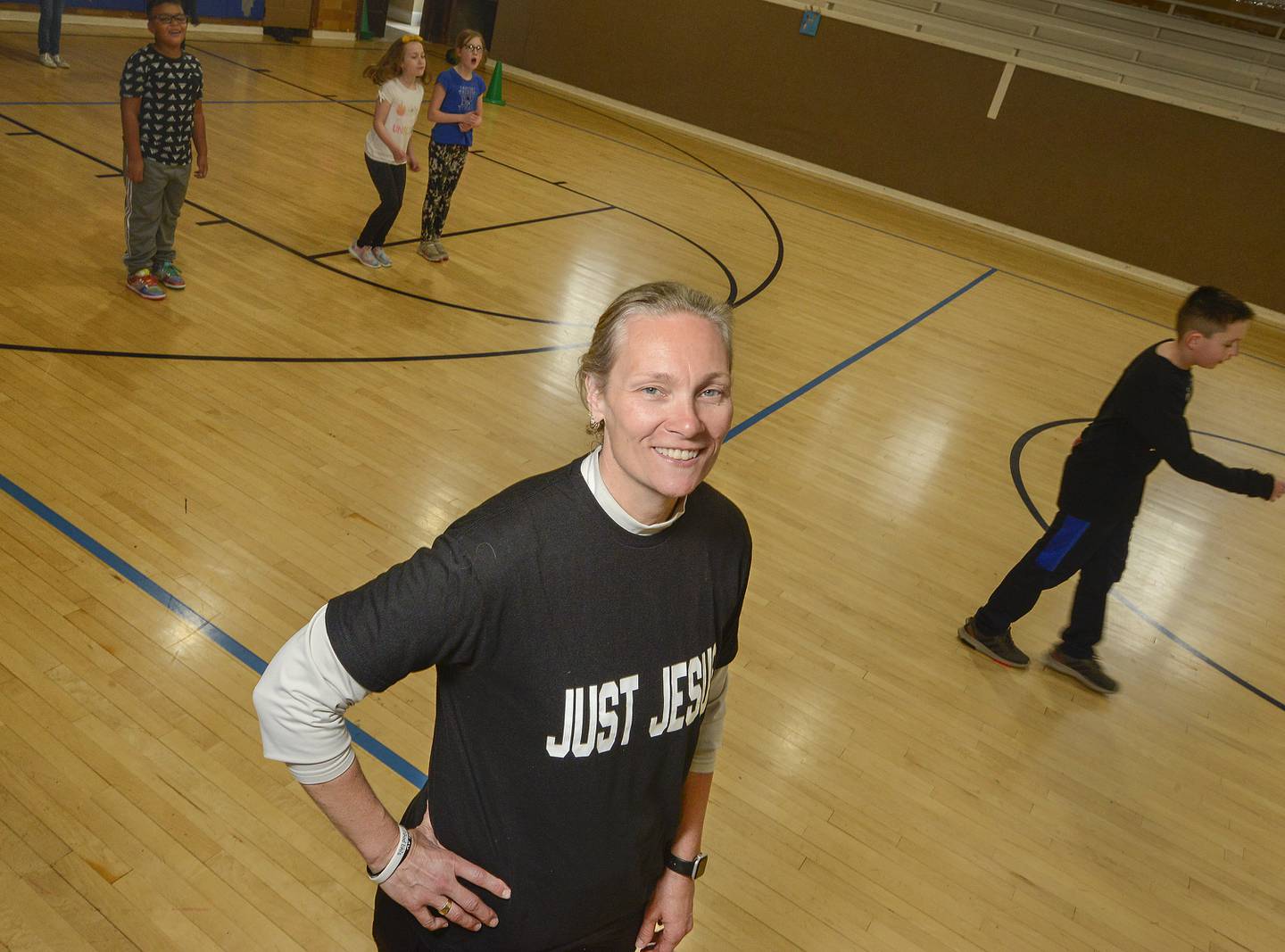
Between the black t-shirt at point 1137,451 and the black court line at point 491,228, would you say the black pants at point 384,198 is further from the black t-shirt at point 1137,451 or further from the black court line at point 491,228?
the black t-shirt at point 1137,451

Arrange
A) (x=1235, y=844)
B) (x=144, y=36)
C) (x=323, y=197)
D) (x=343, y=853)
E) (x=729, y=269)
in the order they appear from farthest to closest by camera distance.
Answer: (x=144, y=36), (x=729, y=269), (x=323, y=197), (x=1235, y=844), (x=343, y=853)

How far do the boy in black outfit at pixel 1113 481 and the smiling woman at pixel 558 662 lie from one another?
9.06 feet

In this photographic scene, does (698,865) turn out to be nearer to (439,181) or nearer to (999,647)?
(999,647)

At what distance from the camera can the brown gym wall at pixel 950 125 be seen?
11461mm

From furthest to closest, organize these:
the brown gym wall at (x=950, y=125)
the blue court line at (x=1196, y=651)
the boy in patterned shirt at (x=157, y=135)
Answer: the brown gym wall at (x=950, y=125) < the boy in patterned shirt at (x=157, y=135) < the blue court line at (x=1196, y=651)

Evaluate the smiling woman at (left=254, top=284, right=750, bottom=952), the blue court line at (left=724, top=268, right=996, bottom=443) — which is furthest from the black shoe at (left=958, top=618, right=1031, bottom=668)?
the smiling woman at (left=254, top=284, right=750, bottom=952)

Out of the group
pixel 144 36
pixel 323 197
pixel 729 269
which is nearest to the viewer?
pixel 323 197

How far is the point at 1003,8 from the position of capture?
12.7 metres

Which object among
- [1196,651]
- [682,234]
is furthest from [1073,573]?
[682,234]

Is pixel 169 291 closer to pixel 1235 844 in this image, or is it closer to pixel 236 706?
pixel 236 706

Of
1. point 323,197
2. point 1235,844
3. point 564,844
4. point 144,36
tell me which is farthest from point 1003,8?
point 564,844

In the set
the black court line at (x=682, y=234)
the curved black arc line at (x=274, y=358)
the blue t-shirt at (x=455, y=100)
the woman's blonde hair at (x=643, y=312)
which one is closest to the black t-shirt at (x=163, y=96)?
the curved black arc line at (x=274, y=358)

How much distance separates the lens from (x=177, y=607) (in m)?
3.49

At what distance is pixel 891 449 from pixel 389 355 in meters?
3.00
